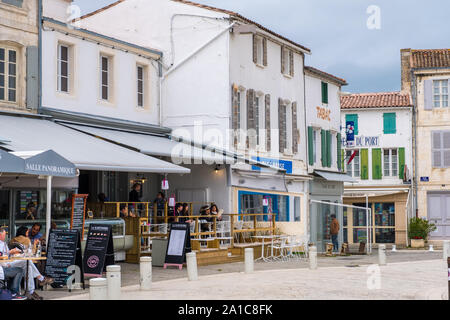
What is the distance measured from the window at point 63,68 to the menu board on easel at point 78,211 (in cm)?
438

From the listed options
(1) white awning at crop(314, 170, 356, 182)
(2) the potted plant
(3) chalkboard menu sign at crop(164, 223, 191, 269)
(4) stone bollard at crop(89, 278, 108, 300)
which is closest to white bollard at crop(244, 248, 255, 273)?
(3) chalkboard menu sign at crop(164, 223, 191, 269)

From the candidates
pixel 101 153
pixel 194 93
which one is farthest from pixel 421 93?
Answer: pixel 101 153

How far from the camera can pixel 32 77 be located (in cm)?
1830

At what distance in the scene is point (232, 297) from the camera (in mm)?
12594

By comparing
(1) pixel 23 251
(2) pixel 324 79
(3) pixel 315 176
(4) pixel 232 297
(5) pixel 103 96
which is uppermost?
(2) pixel 324 79

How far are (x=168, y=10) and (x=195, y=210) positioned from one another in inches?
258

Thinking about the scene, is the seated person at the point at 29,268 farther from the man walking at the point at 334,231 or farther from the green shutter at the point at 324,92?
the green shutter at the point at 324,92

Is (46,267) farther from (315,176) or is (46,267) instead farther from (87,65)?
(315,176)

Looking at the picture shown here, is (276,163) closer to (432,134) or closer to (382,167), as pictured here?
(382,167)

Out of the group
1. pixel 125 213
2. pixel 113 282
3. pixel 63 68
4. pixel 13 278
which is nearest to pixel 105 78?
pixel 63 68

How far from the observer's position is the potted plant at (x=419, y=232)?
35.5 m

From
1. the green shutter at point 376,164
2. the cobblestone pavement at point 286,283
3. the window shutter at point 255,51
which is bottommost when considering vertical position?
the cobblestone pavement at point 286,283

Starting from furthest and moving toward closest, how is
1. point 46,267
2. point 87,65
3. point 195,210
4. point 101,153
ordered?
point 195,210
point 87,65
point 101,153
point 46,267

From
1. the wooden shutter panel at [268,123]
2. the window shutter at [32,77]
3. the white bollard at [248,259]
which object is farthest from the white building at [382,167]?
the window shutter at [32,77]
